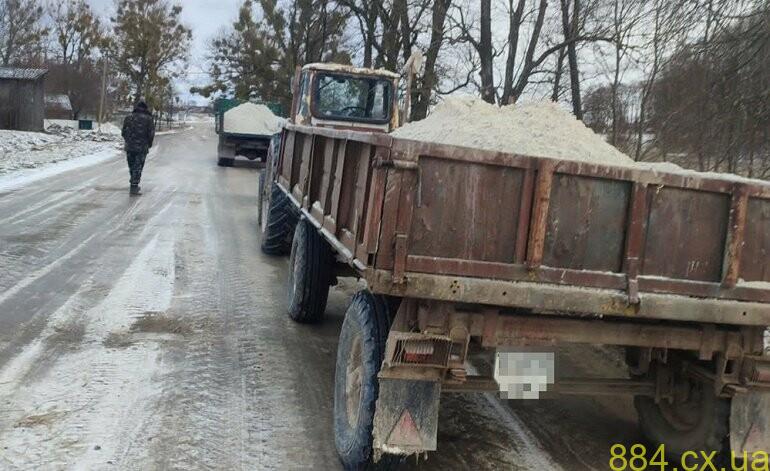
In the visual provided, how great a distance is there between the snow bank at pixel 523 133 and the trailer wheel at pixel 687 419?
130cm

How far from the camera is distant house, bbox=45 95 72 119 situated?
177 ft

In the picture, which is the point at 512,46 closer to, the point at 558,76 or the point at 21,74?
the point at 558,76

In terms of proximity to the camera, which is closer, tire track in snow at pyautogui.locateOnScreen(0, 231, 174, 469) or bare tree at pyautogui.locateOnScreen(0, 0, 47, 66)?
tire track in snow at pyautogui.locateOnScreen(0, 231, 174, 469)

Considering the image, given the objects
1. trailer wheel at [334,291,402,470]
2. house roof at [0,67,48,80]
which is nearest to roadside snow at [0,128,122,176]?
house roof at [0,67,48,80]

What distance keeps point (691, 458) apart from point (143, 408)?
3.30m

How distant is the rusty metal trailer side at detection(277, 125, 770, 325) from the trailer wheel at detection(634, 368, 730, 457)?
0.77 m

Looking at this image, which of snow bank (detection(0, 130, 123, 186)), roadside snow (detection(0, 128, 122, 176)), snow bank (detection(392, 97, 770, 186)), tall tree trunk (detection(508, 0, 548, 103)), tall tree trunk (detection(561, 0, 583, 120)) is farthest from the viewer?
tall tree trunk (detection(508, 0, 548, 103))

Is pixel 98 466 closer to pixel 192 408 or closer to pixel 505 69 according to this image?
pixel 192 408

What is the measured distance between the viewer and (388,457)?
151 inches

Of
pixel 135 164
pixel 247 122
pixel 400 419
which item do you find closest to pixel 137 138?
pixel 135 164

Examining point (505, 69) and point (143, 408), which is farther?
point (505, 69)

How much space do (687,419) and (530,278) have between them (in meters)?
1.75

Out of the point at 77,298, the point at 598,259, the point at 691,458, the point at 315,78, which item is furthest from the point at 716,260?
the point at 315,78

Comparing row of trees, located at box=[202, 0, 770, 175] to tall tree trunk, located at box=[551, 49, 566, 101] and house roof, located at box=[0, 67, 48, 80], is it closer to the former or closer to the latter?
tall tree trunk, located at box=[551, 49, 566, 101]
